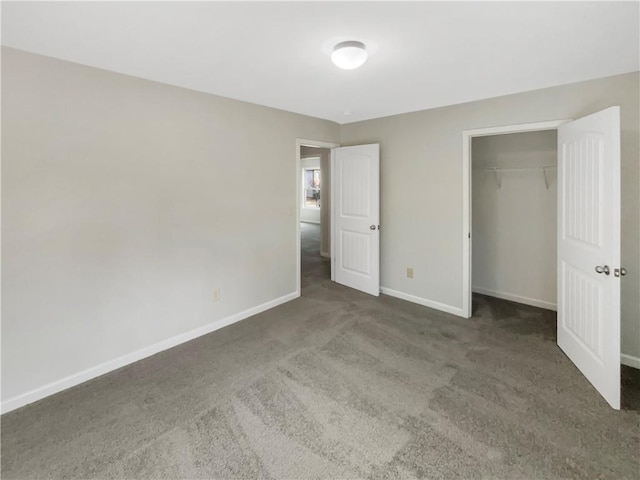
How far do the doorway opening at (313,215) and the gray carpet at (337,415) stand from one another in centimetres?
172

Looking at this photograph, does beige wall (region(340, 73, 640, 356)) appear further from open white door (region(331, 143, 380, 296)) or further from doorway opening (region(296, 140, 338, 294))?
doorway opening (region(296, 140, 338, 294))

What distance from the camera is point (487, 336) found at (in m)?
3.09

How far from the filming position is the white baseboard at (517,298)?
3746 millimetres

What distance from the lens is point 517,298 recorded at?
3.99 m

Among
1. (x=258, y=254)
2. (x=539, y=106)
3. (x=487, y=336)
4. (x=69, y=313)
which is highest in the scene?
(x=539, y=106)

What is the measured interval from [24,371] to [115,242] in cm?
102

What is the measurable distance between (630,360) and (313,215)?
8.98 metres

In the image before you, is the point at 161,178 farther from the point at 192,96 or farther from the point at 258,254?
the point at 258,254

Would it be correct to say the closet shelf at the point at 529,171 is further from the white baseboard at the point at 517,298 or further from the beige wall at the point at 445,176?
the white baseboard at the point at 517,298

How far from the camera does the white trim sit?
256 centimetres

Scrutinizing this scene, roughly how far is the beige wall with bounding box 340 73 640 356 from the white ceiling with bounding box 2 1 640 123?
199 mm

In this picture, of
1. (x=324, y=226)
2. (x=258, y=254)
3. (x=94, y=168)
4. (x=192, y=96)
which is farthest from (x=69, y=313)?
(x=324, y=226)

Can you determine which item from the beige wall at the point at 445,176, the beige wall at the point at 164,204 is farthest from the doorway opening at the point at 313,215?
the beige wall at the point at 445,176

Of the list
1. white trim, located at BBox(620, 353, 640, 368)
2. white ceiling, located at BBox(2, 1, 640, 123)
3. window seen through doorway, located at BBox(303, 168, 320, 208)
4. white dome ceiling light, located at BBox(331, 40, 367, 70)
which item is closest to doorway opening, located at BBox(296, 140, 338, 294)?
window seen through doorway, located at BBox(303, 168, 320, 208)
